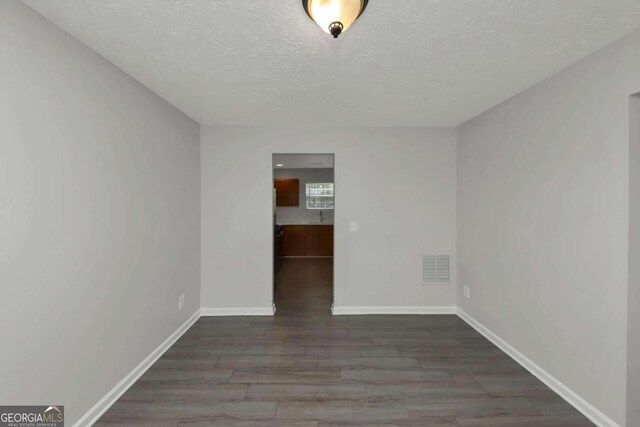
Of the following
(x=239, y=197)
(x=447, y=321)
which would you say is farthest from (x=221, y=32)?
(x=447, y=321)

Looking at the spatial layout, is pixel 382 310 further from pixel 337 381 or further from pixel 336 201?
pixel 337 381

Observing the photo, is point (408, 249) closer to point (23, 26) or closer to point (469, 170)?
point (469, 170)

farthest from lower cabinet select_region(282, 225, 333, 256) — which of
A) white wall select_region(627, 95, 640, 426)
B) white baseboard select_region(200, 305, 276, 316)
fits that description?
white wall select_region(627, 95, 640, 426)

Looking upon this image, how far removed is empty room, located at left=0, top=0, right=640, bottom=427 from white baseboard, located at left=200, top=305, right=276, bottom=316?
0.03 meters

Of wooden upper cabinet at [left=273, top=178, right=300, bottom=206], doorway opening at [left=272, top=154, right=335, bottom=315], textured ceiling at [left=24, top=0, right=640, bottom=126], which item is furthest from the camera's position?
wooden upper cabinet at [left=273, top=178, right=300, bottom=206]

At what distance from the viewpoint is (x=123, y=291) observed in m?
2.33

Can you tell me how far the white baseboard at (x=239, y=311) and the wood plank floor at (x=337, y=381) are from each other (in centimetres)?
24

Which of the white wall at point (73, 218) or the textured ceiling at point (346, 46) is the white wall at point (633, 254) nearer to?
the textured ceiling at point (346, 46)

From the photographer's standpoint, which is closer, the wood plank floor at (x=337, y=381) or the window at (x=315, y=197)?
the wood plank floor at (x=337, y=381)

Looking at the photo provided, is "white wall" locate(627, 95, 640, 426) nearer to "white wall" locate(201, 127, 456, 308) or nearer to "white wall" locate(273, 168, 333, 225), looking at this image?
"white wall" locate(201, 127, 456, 308)

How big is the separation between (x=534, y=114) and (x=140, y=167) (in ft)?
10.8

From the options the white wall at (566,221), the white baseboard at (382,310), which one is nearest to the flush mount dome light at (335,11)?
the white wall at (566,221)

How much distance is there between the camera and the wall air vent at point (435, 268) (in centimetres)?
397

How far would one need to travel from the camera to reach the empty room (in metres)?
1.60
